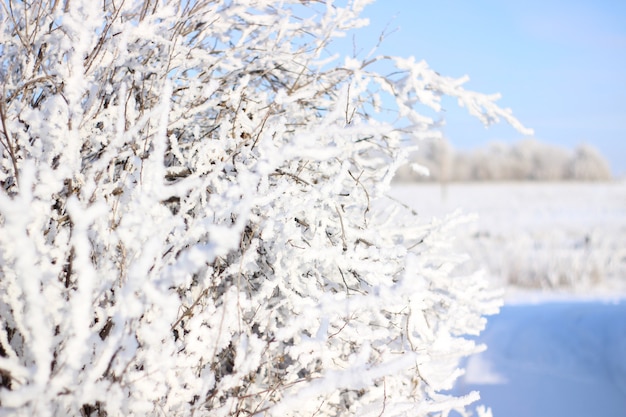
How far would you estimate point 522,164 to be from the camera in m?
54.8

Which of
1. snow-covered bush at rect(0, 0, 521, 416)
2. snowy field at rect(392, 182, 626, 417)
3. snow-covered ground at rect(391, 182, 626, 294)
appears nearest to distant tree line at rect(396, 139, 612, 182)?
snow-covered ground at rect(391, 182, 626, 294)

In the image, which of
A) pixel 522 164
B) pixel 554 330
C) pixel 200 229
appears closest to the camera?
pixel 200 229

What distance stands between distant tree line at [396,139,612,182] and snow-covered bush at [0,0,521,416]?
45012 mm

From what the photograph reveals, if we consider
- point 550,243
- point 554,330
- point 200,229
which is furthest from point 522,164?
point 200,229

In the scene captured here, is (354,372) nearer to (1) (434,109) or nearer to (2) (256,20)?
(1) (434,109)

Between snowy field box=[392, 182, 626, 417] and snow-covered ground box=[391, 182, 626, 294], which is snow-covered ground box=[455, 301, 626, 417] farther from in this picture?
snow-covered ground box=[391, 182, 626, 294]

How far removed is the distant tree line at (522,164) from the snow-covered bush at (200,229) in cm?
4501

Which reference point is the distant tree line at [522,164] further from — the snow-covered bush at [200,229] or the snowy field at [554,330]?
the snow-covered bush at [200,229]

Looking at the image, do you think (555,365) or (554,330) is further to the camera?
(554,330)

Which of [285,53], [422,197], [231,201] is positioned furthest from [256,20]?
[422,197]

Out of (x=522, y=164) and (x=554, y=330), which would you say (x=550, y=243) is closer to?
(x=554, y=330)

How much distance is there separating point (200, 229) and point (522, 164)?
57652mm

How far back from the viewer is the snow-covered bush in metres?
1.13

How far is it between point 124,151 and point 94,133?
108mm
